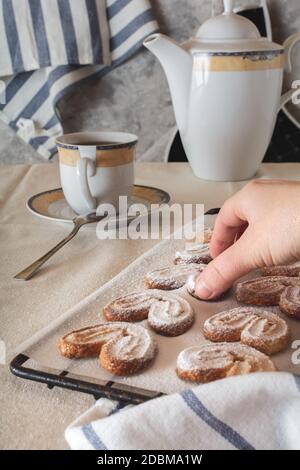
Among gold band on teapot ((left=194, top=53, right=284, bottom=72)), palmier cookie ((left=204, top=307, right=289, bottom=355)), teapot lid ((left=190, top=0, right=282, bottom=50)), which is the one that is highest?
teapot lid ((left=190, top=0, right=282, bottom=50))

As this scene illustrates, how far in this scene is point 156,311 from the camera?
1.58 ft

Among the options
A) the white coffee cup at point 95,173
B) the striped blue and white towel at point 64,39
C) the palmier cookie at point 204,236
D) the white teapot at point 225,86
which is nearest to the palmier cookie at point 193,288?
the palmier cookie at point 204,236

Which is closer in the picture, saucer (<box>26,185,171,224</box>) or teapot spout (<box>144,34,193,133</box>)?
saucer (<box>26,185,171,224</box>)

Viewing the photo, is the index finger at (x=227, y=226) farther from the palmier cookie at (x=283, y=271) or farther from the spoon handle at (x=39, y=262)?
the spoon handle at (x=39, y=262)

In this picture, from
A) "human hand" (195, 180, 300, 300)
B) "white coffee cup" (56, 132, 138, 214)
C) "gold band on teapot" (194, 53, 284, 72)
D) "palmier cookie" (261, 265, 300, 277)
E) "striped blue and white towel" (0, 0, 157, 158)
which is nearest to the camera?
"human hand" (195, 180, 300, 300)

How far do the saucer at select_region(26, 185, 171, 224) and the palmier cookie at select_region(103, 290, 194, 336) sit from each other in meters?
0.22

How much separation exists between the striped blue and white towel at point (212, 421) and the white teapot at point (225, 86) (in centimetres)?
59

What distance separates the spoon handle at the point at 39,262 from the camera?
59cm

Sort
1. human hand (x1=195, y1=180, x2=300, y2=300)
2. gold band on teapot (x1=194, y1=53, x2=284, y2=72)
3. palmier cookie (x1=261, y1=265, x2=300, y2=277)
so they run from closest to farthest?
human hand (x1=195, y1=180, x2=300, y2=300) → palmier cookie (x1=261, y1=265, x2=300, y2=277) → gold band on teapot (x1=194, y1=53, x2=284, y2=72)

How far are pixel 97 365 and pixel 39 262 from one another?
22 cm

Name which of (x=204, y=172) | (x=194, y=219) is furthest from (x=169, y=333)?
(x=204, y=172)

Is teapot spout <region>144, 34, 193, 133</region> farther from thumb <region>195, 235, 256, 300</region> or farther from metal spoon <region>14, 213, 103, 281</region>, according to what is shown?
thumb <region>195, 235, 256, 300</region>

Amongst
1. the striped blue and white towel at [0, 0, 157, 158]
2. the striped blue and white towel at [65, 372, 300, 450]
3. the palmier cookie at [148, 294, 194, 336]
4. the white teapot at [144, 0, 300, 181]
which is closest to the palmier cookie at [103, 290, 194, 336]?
the palmier cookie at [148, 294, 194, 336]

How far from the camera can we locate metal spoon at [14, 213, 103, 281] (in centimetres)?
60
